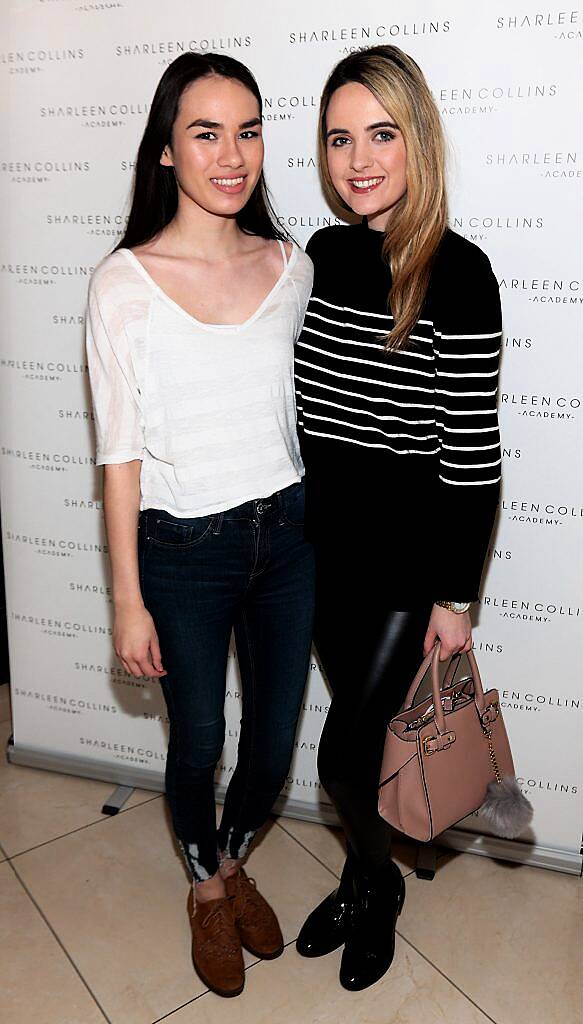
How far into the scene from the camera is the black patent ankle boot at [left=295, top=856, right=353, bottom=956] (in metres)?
1.95

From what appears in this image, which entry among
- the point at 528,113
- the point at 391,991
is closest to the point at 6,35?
the point at 528,113

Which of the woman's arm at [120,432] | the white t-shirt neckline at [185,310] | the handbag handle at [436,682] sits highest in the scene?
the white t-shirt neckline at [185,310]

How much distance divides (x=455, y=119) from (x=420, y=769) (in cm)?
129

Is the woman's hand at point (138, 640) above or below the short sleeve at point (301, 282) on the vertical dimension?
below

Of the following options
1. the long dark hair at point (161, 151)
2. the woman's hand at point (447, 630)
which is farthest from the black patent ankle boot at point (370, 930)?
the long dark hair at point (161, 151)

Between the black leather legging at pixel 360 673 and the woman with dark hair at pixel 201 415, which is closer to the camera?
the woman with dark hair at pixel 201 415

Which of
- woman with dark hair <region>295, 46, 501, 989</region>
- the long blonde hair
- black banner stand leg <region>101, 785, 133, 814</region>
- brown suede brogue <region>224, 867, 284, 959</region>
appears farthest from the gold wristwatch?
black banner stand leg <region>101, 785, 133, 814</region>

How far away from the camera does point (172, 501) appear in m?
1.57

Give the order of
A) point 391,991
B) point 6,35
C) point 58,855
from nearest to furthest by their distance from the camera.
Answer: point 391,991
point 6,35
point 58,855

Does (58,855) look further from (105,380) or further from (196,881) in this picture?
(105,380)

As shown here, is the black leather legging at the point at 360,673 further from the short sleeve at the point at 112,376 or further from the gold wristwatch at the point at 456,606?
the short sleeve at the point at 112,376

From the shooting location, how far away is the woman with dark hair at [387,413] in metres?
1.50

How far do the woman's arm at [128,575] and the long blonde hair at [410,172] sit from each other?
20.7 inches

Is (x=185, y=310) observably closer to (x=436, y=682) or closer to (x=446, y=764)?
(x=436, y=682)
